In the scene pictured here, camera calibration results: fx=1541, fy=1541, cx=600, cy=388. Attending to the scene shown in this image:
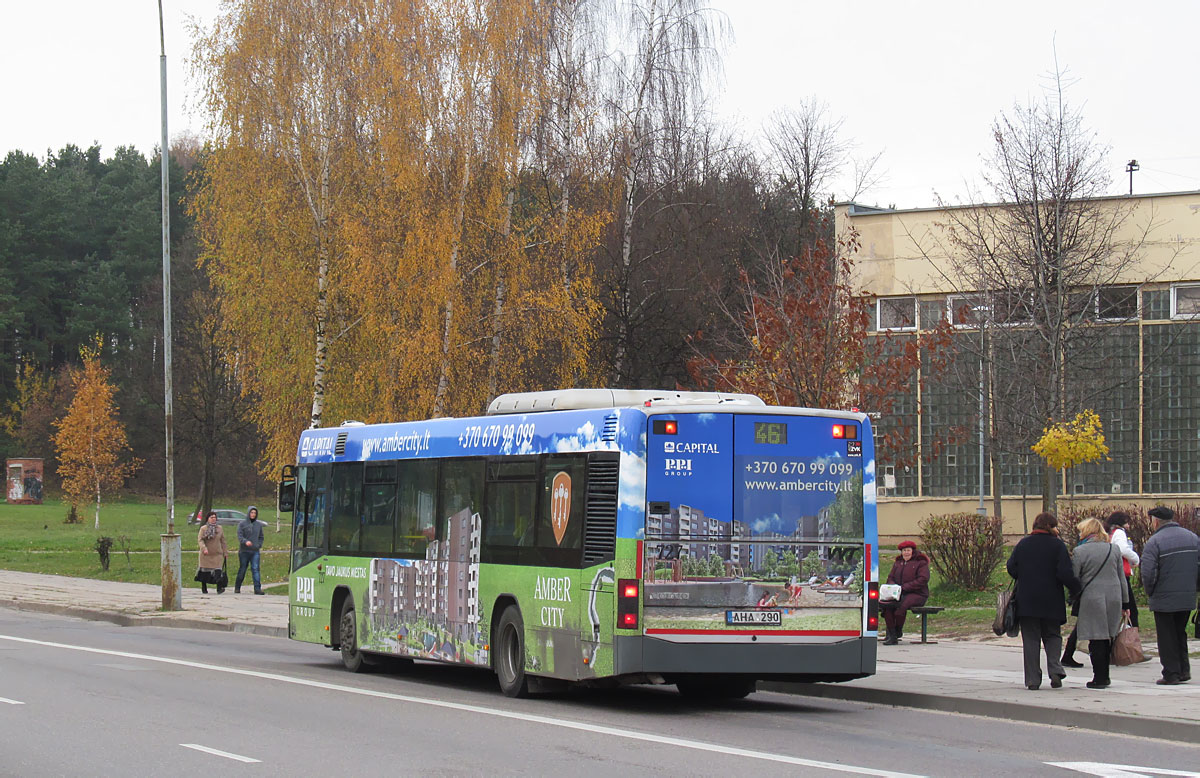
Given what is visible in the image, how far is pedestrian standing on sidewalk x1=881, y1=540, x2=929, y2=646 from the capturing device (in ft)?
65.3

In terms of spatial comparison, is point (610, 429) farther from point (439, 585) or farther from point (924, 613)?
point (924, 613)

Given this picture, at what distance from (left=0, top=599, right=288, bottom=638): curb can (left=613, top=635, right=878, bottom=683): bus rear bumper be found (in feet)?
41.9

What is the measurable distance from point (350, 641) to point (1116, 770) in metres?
10.6

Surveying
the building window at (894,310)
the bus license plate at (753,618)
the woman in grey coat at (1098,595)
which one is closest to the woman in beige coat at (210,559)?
the building window at (894,310)

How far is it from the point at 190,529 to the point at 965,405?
126 ft

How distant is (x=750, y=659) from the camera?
44.5ft

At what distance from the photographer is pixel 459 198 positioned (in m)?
35.3

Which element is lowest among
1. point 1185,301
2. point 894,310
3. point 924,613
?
point 924,613

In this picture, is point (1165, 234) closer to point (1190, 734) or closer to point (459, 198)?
point (459, 198)

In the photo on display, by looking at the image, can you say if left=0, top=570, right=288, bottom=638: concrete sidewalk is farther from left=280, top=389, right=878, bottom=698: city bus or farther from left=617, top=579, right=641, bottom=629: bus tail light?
left=617, top=579, right=641, bottom=629: bus tail light

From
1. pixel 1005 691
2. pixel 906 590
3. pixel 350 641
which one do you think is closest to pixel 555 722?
pixel 1005 691

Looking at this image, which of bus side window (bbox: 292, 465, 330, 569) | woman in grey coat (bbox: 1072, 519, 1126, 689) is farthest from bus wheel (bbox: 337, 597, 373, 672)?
woman in grey coat (bbox: 1072, 519, 1126, 689)

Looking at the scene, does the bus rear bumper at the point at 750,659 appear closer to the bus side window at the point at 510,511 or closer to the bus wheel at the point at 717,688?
the bus wheel at the point at 717,688

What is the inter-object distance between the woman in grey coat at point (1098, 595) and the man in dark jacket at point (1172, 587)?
0.29m
